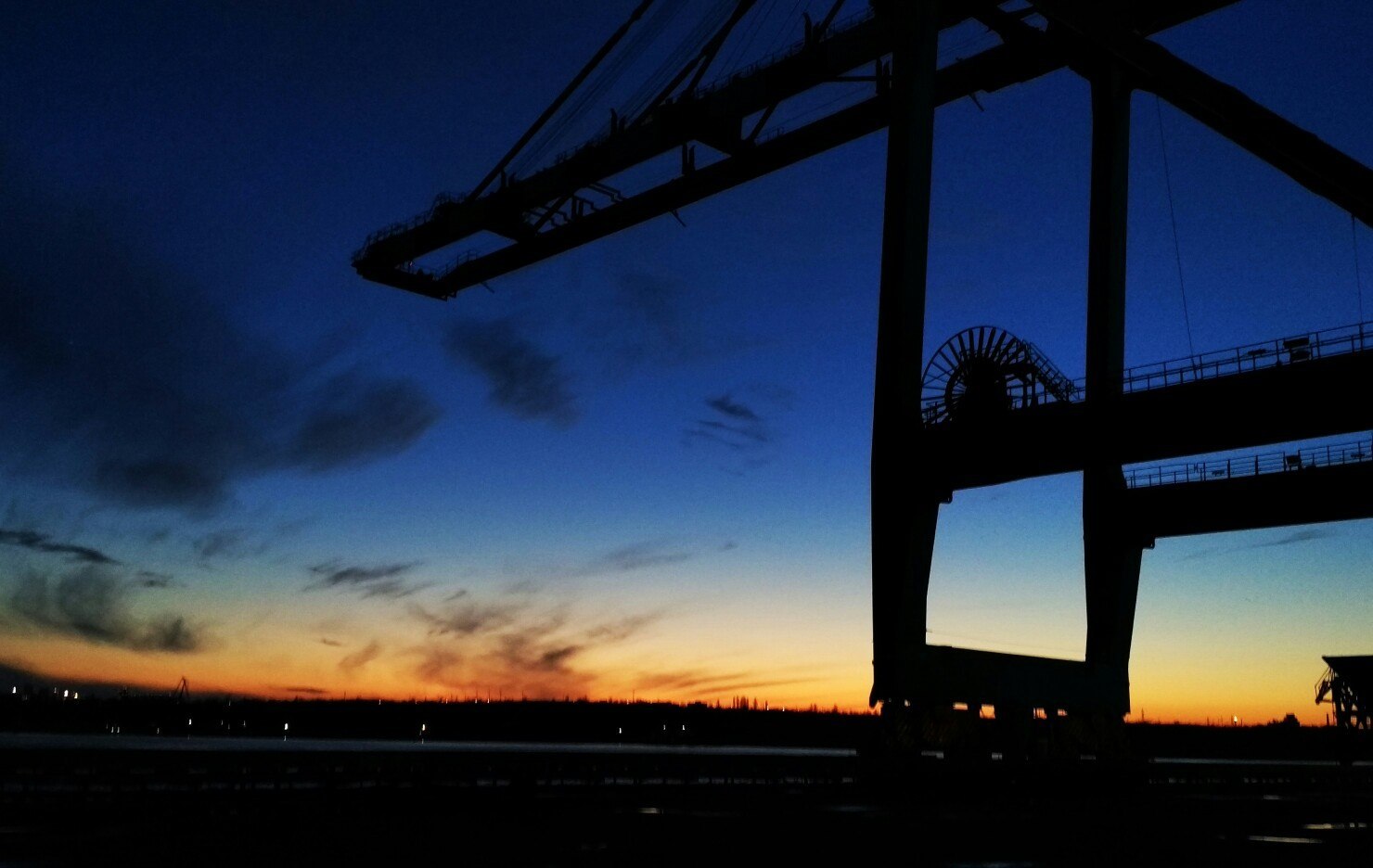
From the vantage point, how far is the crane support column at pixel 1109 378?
135 ft

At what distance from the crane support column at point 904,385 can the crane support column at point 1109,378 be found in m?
7.54

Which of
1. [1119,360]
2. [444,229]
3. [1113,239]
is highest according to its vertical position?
[444,229]

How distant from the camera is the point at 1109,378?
41906mm

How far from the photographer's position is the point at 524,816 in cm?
2372

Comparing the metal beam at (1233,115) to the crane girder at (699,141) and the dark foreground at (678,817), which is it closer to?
the crane girder at (699,141)

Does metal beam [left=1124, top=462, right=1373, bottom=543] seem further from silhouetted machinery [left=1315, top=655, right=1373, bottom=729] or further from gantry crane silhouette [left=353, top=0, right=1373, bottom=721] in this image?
silhouetted machinery [left=1315, top=655, right=1373, bottom=729]

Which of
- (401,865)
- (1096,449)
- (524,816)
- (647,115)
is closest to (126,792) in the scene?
(524,816)

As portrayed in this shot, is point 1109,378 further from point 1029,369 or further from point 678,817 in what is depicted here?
point 678,817

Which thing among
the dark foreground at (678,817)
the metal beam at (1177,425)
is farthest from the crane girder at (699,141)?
the dark foreground at (678,817)

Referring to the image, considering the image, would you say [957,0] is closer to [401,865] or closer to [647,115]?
[647,115]

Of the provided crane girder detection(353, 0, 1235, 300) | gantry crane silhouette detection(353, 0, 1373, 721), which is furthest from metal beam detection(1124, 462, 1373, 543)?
crane girder detection(353, 0, 1235, 300)

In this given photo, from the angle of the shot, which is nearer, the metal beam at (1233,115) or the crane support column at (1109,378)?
the metal beam at (1233,115)

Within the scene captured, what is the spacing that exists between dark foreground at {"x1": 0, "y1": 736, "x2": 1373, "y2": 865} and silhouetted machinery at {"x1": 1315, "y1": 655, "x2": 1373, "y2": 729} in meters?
25.7

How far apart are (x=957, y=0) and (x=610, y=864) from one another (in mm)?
34482
